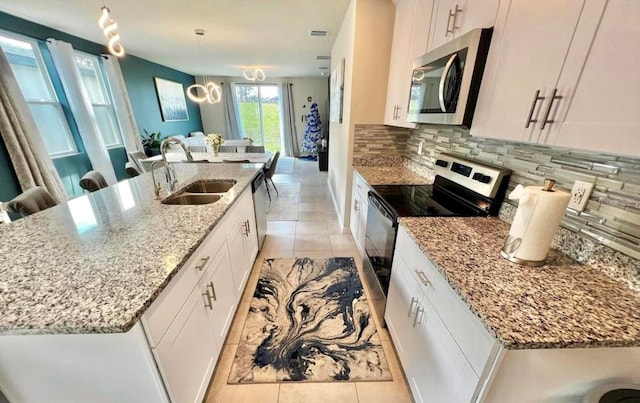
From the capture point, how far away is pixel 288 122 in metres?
8.46

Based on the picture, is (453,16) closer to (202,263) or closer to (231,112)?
(202,263)

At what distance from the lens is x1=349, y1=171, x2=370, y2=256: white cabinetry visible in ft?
7.41

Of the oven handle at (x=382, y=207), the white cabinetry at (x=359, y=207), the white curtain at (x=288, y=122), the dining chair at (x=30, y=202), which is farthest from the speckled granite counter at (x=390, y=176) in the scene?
the white curtain at (x=288, y=122)

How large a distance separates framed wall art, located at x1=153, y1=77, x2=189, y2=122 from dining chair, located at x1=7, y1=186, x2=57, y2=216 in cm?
503

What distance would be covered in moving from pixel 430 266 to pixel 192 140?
725cm

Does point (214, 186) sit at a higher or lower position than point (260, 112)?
lower

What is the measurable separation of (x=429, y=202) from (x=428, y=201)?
0.07 feet

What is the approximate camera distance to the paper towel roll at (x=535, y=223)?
880 millimetres

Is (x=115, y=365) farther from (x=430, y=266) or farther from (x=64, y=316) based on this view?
(x=430, y=266)

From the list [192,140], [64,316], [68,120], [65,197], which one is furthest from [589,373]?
[192,140]

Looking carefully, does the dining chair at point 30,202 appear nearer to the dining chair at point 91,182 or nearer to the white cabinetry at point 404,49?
the dining chair at point 91,182

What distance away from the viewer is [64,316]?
0.72m

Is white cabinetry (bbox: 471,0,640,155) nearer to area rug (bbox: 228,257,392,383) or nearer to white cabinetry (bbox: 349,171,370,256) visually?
white cabinetry (bbox: 349,171,370,256)

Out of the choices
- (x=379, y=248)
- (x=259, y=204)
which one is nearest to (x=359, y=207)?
(x=379, y=248)
